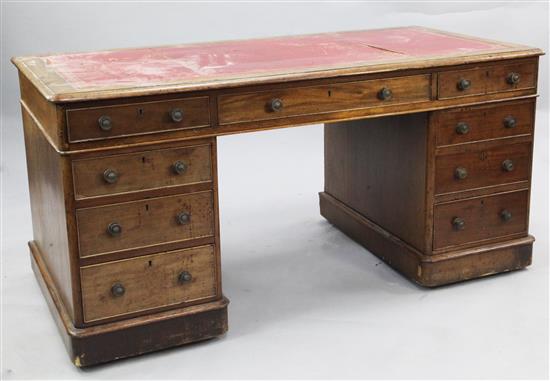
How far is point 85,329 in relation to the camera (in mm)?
3371

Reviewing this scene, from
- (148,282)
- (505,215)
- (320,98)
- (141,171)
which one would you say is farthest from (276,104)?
(505,215)

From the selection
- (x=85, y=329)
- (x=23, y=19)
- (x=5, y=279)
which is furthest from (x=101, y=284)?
(x=23, y=19)

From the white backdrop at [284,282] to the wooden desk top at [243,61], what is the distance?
2.93 feet

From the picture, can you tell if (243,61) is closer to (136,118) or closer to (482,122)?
(136,118)

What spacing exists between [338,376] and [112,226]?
2.89ft

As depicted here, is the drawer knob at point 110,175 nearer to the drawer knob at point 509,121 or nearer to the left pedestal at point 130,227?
the left pedestal at point 130,227

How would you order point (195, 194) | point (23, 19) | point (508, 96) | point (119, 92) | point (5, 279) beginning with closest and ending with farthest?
point (119, 92) → point (195, 194) → point (508, 96) → point (5, 279) → point (23, 19)

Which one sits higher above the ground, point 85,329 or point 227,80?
point 227,80

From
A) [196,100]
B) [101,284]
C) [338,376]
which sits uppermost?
[196,100]

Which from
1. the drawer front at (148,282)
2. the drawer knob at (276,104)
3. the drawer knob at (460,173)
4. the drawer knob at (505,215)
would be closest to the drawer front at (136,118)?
the drawer knob at (276,104)

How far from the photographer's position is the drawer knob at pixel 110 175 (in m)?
3.25

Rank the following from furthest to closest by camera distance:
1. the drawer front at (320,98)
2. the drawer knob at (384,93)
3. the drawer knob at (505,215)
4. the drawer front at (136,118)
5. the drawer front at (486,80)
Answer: the drawer knob at (505,215) < the drawer front at (486,80) < the drawer knob at (384,93) < the drawer front at (320,98) < the drawer front at (136,118)

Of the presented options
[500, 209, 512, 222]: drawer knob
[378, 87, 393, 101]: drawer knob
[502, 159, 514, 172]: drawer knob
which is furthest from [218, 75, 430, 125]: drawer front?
[500, 209, 512, 222]: drawer knob

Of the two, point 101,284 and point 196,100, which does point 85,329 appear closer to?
point 101,284
